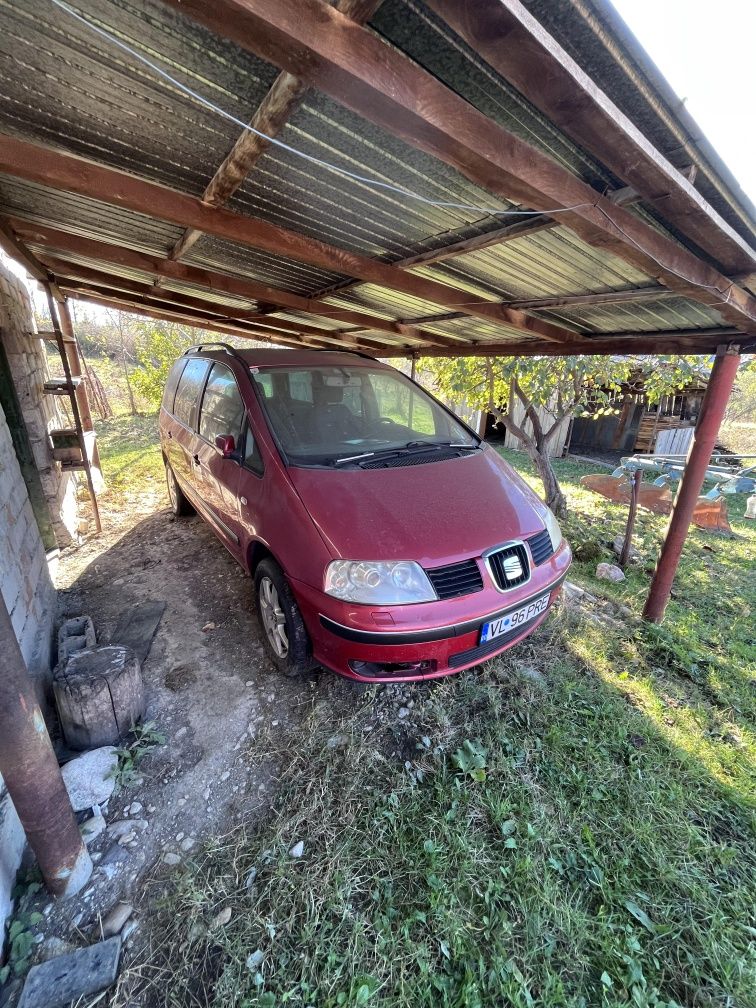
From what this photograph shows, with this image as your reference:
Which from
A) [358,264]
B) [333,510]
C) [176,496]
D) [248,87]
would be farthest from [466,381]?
[248,87]

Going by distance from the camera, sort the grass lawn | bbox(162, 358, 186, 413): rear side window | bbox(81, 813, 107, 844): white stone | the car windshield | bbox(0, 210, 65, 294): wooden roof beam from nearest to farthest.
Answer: the grass lawn, bbox(81, 813, 107, 844): white stone, the car windshield, bbox(0, 210, 65, 294): wooden roof beam, bbox(162, 358, 186, 413): rear side window

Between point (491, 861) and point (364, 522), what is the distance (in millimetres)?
1560

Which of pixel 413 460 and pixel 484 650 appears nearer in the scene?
pixel 484 650

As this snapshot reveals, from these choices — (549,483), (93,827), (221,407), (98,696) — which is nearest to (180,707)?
(98,696)

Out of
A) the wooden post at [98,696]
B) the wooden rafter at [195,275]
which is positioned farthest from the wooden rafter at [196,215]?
the wooden post at [98,696]

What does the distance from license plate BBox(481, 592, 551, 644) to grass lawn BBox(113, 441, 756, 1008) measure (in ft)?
1.68

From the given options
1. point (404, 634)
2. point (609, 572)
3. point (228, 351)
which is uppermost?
point (228, 351)

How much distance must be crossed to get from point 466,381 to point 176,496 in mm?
4692

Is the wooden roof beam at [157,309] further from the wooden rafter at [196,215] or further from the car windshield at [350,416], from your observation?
the wooden rafter at [196,215]

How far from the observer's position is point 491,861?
1.65 metres

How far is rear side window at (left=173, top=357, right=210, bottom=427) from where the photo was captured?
3699 millimetres

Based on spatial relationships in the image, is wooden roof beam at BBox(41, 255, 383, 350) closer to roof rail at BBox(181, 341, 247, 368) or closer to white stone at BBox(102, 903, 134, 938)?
roof rail at BBox(181, 341, 247, 368)

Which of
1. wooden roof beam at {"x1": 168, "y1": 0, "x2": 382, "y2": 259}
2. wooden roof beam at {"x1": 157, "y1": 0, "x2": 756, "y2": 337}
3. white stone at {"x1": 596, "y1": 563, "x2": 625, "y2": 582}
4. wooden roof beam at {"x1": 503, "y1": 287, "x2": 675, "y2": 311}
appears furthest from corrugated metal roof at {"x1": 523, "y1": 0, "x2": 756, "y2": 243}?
white stone at {"x1": 596, "y1": 563, "x2": 625, "y2": 582}

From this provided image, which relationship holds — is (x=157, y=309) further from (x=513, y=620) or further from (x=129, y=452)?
(x=513, y=620)
